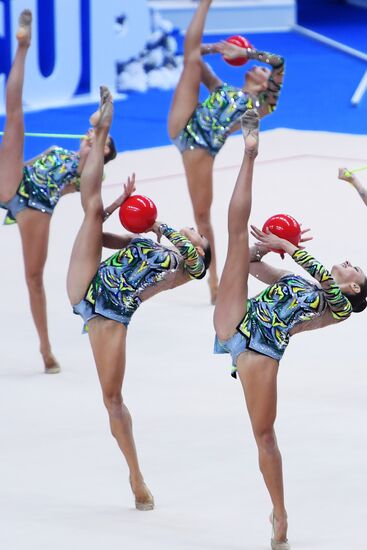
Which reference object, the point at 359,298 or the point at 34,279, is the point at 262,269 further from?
the point at 34,279

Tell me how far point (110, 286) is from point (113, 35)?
10285 millimetres

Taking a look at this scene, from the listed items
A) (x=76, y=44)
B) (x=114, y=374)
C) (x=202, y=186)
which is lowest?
(x=76, y=44)

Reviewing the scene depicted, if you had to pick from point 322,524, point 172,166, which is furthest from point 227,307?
point 172,166

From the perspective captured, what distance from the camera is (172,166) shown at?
1206cm

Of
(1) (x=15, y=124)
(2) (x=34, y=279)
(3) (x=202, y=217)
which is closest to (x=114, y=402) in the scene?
(2) (x=34, y=279)

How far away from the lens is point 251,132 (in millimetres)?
4762

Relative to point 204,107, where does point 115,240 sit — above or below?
above

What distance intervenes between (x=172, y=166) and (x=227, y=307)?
7.35 metres

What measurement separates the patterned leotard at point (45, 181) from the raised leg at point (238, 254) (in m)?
2.24

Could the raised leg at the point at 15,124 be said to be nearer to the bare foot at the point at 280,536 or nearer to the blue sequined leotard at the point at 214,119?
the blue sequined leotard at the point at 214,119

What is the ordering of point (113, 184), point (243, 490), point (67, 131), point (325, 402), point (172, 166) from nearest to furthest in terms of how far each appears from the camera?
point (243, 490)
point (325, 402)
point (113, 184)
point (172, 166)
point (67, 131)

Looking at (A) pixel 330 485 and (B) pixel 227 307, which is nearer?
(B) pixel 227 307

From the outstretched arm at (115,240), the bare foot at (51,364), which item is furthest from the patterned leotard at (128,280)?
the bare foot at (51,364)

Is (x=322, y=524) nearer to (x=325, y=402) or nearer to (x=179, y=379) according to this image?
(x=325, y=402)
